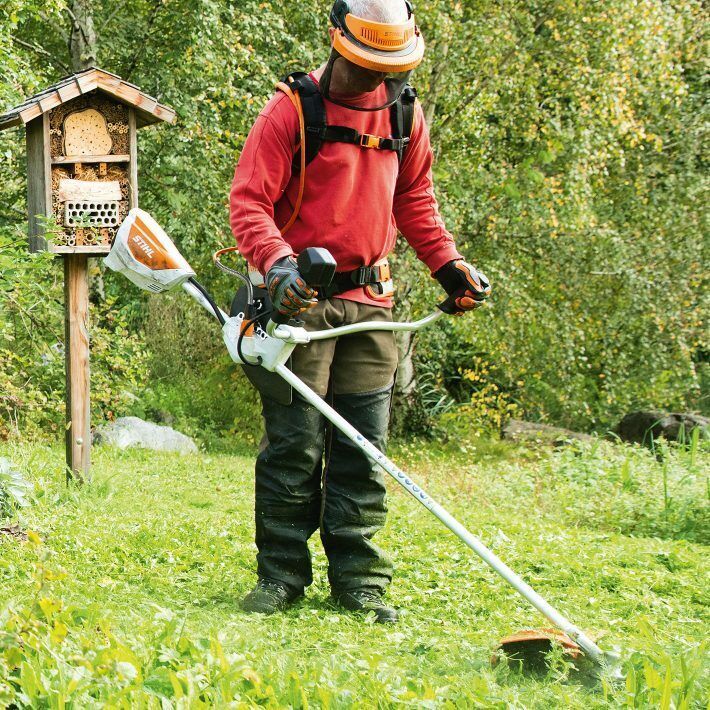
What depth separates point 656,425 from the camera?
10.0 m

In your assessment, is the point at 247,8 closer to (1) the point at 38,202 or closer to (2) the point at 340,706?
(1) the point at 38,202

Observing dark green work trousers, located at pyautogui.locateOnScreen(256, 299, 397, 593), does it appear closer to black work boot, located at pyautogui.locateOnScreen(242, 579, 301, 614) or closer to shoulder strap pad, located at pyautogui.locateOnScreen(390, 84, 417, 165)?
black work boot, located at pyautogui.locateOnScreen(242, 579, 301, 614)

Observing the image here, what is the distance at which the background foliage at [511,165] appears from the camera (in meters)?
8.89


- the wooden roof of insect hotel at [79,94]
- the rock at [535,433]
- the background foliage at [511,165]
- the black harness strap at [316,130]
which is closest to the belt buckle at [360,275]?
the black harness strap at [316,130]

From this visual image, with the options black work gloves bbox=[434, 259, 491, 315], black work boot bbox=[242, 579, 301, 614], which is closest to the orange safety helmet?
black work gloves bbox=[434, 259, 491, 315]

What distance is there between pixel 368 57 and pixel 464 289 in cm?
94

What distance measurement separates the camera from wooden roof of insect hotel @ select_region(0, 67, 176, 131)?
5.67m

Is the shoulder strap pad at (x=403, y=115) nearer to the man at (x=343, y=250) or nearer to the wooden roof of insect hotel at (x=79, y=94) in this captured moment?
the man at (x=343, y=250)

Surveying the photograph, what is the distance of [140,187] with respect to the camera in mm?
9906

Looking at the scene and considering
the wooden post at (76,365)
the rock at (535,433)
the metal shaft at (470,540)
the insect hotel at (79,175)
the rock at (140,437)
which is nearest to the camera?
the metal shaft at (470,540)

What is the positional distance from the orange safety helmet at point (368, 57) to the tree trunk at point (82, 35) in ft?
21.3

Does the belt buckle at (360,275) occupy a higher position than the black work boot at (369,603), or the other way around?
the belt buckle at (360,275)

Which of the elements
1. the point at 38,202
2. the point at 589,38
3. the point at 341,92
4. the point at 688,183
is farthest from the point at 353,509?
the point at 688,183

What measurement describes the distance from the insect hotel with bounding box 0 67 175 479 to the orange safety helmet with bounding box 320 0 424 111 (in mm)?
2593
